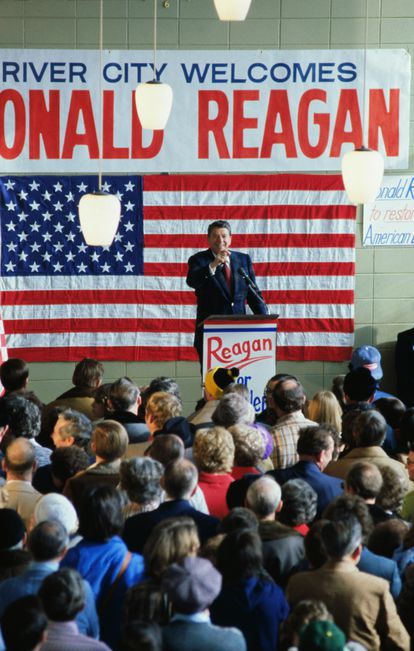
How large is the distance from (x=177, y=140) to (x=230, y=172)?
0.51 meters

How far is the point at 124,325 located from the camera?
9.64 metres

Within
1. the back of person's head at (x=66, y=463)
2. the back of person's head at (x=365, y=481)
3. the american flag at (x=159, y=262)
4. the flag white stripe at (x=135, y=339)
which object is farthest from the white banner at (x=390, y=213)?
the back of person's head at (x=365, y=481)

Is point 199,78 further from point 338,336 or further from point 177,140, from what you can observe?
point 338,336

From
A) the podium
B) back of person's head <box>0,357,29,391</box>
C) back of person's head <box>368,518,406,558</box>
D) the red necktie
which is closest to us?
back of person's head <box>368,518,406,558</box>

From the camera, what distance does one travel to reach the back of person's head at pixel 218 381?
6500mm

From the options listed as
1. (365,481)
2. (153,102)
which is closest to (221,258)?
(153,102)

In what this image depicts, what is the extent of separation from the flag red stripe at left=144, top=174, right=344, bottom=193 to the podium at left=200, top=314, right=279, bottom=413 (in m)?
2.62

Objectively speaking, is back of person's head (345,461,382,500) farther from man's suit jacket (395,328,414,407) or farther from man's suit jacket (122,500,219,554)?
man's suit jacket (395,328,414,407)

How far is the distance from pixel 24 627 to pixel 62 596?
0.26 metres

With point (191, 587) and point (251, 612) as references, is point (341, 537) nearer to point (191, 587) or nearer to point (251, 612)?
point (251, 612)

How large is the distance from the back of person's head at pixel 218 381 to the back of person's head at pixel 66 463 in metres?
1.75

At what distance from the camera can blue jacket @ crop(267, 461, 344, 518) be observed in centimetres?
475

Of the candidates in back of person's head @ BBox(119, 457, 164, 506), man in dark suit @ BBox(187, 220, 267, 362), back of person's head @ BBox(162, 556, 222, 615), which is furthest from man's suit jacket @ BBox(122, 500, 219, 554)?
man in dark suit @ BBox(187, 220, 267, 362)

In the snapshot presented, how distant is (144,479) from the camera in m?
4.27
